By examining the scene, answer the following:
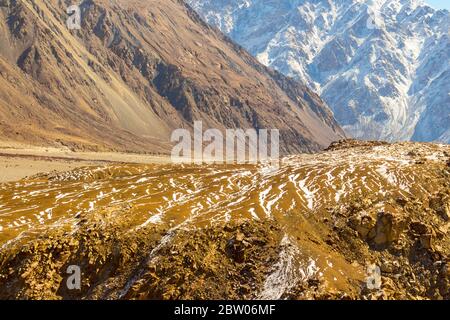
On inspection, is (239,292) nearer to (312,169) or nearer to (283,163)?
(312,169)

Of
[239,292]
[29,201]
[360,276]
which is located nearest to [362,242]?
[360,276]

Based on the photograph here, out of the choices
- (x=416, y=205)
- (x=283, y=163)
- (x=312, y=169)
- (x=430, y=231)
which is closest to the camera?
(x=430, y=231)

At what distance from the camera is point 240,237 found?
44812 millimetres

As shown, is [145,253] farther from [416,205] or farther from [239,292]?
[416,205]

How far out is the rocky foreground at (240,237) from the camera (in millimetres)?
40906

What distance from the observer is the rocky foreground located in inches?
1610

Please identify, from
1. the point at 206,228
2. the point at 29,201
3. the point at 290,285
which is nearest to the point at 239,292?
the point at 290,285

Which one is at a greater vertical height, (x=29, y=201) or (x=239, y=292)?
(x=29, y=201)

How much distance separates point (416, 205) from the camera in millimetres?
53406

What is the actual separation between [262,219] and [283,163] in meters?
29.4

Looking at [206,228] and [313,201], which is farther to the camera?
[313,201]
